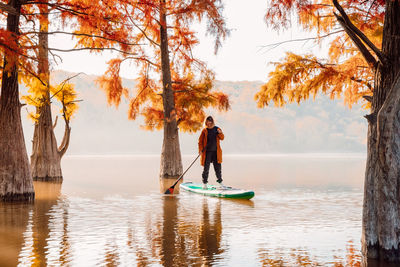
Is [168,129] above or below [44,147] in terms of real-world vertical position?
above

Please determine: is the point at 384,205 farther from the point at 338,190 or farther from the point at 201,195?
the point at 338,190

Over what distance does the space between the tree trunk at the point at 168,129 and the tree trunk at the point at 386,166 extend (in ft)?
49.1

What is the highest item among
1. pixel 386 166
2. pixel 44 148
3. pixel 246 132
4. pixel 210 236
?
pixel 246 132

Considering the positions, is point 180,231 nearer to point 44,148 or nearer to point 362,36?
point 362,36

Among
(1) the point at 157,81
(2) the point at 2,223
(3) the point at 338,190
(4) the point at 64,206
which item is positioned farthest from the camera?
(1) the point at 157,81

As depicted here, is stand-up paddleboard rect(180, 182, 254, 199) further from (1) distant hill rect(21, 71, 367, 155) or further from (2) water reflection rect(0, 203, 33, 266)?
(1) distant hill rect(21, 71, 367, 155)

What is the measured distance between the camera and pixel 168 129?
851 inches

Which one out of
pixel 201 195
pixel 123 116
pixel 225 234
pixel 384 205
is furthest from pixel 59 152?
pixel 123 116

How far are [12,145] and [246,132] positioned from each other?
143 metres

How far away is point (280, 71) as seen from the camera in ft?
49.7

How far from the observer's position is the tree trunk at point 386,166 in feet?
20.7

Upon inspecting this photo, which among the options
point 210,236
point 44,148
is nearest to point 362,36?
point 210,236

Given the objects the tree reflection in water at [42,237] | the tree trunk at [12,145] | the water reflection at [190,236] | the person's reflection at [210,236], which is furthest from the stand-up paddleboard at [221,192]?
the tree trunk at [12,145]

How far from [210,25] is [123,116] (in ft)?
489
